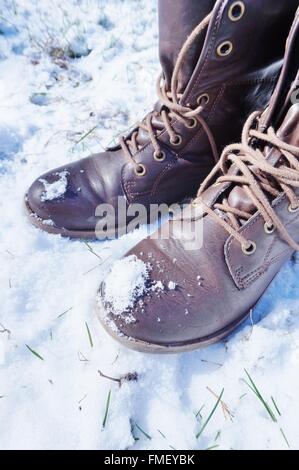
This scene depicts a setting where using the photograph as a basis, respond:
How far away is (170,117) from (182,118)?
2.3 inches

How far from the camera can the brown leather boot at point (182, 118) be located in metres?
1.22

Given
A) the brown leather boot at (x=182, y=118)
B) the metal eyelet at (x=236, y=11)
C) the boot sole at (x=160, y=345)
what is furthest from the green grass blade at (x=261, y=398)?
the metal eyelet at (x=236, y=11)

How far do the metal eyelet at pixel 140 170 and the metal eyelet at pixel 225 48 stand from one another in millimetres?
425

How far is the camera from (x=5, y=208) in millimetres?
1619

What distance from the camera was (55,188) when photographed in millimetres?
1535

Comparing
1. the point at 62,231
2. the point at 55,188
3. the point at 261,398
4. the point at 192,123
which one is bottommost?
the point at 261,398

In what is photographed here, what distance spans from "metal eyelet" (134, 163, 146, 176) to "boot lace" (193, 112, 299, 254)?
0.30 metres

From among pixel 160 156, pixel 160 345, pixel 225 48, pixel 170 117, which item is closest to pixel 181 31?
pixel 225 48

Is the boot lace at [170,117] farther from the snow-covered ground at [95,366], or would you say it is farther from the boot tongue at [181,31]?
the snow-covered ground at [95,366]

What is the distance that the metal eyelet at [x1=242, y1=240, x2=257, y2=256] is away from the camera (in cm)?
120

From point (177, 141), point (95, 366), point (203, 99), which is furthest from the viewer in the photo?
point (177, 141)

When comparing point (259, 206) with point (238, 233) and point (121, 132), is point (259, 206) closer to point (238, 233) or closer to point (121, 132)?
point (238, 233)

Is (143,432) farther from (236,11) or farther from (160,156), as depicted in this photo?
(236,11)
